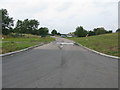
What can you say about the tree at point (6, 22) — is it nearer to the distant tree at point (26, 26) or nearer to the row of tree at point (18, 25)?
the row of tree at point (18, 25)

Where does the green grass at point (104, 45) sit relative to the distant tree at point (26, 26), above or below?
below

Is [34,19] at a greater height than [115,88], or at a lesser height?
greater

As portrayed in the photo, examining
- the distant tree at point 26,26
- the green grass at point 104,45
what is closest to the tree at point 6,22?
the distant tree at point 26,26

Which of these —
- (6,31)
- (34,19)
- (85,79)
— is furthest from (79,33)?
(85,79)

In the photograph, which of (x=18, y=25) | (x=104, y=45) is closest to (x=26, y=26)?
(x=18, y=25)

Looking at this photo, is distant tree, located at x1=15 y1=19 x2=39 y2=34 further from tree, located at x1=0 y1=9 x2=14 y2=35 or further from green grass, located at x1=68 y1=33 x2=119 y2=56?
green grass, located at x1=68 y1=33 x2=119 y2=56

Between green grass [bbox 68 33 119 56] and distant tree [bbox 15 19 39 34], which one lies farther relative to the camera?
distant tree [bbox 15 19 39 34]

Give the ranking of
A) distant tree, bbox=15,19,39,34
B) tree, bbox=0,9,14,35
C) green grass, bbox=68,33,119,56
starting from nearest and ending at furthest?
green grass, bbox=68,33,119,56 < tree, bbox=0,9,14,35 < distant tree, bbox=15,19,39,34

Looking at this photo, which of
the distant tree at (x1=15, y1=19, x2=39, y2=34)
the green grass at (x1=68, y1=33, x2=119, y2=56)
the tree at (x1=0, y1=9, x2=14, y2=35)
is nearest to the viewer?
the green grass at (x1=68, y1=33, x2=119, y2=56)

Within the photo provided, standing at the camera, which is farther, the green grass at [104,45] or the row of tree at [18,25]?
the row of tree at [18,25]

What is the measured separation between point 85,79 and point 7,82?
2.98m

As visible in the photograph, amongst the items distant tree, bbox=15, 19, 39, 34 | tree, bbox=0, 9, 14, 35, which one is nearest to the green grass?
tree, bbox=0, 9, 14, 35

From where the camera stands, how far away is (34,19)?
238 ft

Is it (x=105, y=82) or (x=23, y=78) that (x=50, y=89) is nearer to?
(x=23, y=78)
